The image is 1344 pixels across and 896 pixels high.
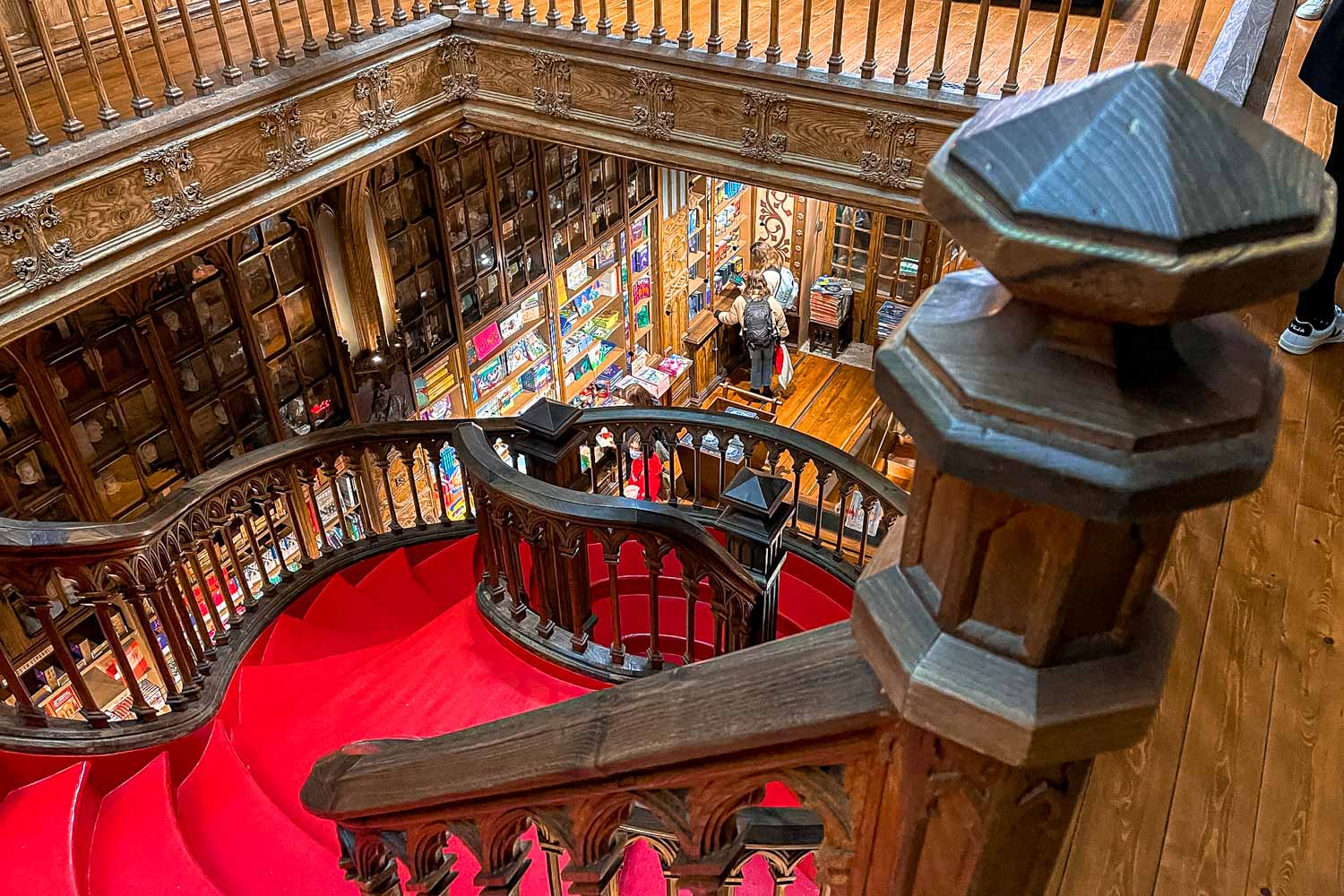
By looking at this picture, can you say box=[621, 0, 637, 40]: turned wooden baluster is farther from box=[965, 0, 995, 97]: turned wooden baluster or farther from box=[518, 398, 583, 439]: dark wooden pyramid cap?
box=[518, 398, 583, 439]: dark wooden pyramid cap

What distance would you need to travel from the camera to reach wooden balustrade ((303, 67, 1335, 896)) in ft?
1.30

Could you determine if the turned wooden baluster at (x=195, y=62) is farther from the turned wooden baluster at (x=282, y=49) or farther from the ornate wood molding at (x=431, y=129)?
the turned wooden baluster at (x=282, y=49)

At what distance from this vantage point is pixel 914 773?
0.62 m

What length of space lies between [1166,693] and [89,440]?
4622mm

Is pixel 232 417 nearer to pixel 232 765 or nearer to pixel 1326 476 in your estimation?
pixel 232 765

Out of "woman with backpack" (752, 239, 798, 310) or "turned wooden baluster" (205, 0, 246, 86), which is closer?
"turned wooden baluster" (205, 0, 246, 86)

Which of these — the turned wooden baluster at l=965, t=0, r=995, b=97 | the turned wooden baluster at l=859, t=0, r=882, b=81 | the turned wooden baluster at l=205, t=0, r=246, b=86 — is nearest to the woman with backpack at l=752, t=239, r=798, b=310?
the turned wooden baluster at l=859, t=0, r=882, b=81

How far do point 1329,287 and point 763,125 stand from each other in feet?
8.08

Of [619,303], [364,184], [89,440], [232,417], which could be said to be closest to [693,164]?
[364,184]

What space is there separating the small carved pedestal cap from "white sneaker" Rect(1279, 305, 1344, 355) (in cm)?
241

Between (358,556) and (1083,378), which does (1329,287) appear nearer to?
(1083,378)

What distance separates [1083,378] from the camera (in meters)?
0.43

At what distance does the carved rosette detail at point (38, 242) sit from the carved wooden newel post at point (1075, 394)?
3801 mm

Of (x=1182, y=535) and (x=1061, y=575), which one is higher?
(x=1061, y=575)
